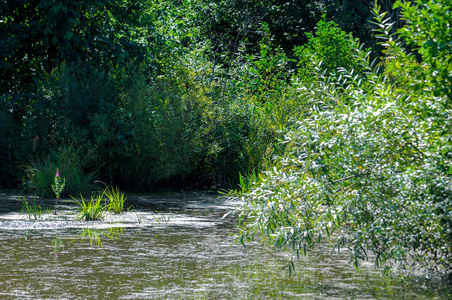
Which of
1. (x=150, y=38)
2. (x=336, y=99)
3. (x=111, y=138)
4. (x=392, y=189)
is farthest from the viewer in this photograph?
(x=150, y=38)

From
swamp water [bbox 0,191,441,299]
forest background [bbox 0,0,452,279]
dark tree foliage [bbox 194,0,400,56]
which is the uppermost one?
dark tree foliage [bbox 194,0,400,56]

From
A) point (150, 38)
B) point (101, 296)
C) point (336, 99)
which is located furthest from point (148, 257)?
point (150, 38)

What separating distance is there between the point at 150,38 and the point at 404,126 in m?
11.4

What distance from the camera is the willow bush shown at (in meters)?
5.01

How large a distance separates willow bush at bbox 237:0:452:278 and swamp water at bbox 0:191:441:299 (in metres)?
0.38

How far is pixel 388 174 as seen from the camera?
5.26 meters

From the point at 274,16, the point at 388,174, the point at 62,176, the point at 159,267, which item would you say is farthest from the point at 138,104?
the point at 274,16

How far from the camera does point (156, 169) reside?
1322cm

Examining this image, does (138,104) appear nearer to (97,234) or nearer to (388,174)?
(97,234)

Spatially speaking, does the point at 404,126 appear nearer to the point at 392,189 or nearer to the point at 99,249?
the point at 392,189

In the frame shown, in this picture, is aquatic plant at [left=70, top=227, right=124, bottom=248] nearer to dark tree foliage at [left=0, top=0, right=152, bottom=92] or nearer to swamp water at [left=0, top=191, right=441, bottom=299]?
swamp water at [left=0, top=191, right=441, bottom=299]

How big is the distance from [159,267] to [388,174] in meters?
2.38

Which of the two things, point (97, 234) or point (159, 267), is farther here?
point (97, 234)

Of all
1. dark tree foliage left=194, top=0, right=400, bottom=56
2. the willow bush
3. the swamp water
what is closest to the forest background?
the willow bush
